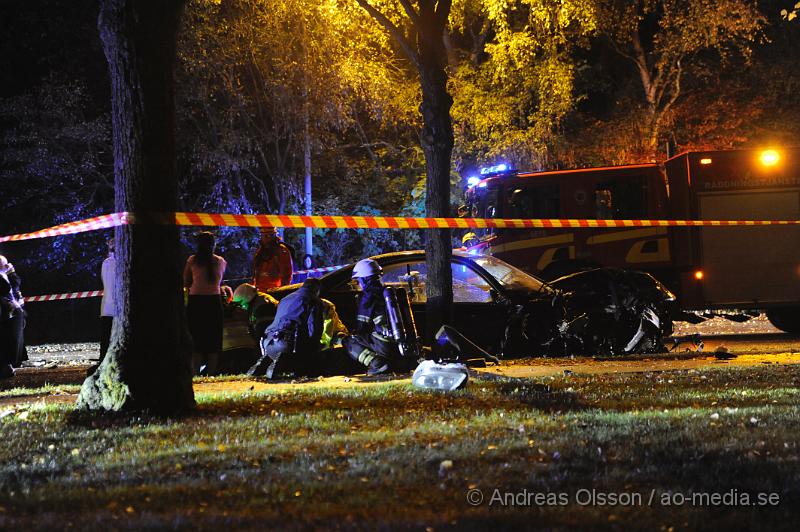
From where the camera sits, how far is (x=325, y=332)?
10281 mm

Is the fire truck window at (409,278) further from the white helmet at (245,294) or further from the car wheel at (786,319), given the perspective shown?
the car wheel at (786,319)

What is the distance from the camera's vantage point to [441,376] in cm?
869

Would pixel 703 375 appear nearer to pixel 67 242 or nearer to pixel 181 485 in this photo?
pixel 181 485

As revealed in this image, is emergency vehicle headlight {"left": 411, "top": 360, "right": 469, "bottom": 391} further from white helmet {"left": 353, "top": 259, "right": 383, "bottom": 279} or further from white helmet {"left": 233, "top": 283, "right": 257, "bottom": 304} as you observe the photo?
white helmet {"left": 233, "top": 283, "right": 257, "bottom": 304}

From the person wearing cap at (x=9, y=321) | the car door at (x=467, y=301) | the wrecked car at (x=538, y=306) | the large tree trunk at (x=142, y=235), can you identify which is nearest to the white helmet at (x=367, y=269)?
the wrecked car at (x=538, y=306)

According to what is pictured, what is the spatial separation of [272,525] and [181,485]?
95cm

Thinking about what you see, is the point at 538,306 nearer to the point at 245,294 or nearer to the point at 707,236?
the point at 245,294

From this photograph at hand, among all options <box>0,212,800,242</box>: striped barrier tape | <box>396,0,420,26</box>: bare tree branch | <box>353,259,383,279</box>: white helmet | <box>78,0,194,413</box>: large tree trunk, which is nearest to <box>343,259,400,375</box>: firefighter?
<box>353,259,383,279</box>: white helmet

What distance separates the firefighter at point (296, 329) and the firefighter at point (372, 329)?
0.42 m

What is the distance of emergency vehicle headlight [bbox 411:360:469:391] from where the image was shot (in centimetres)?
Result: 859

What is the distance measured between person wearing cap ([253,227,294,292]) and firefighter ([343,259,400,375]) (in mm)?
3440

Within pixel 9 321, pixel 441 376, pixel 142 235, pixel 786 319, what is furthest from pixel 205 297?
pixel 786 319

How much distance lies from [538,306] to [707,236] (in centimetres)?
507

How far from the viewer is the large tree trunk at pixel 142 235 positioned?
7574 millimetres
